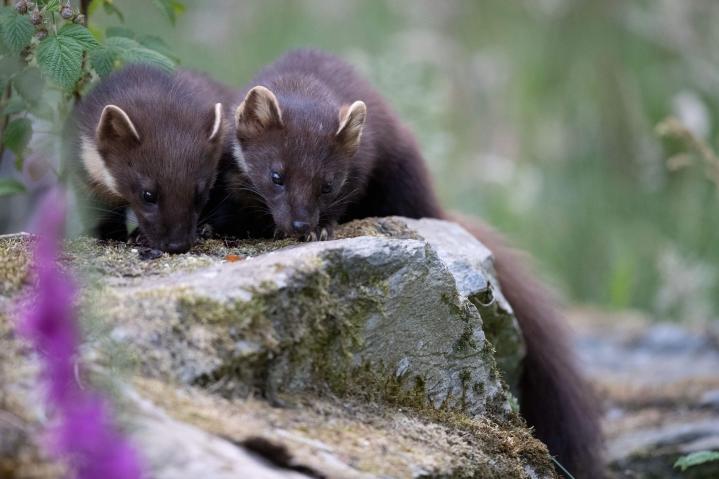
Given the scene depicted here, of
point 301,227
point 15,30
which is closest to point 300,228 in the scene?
point 301,227

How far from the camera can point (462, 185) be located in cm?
1058

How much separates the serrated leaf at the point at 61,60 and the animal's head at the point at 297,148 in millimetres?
988

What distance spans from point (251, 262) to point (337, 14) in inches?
411

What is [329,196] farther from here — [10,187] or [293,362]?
[293,362]

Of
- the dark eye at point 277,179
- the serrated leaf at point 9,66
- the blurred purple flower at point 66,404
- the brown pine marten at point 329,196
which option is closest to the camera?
the blurred purple flower at point 66,404

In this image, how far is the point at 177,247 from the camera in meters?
4.11

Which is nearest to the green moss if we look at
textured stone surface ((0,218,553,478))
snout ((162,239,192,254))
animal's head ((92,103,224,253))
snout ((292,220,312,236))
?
textured stone surface ((0,218,553,478))

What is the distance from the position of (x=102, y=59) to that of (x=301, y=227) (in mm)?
1139

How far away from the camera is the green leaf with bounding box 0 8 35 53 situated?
13.1 feet

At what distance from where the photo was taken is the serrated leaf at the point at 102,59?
431 cm

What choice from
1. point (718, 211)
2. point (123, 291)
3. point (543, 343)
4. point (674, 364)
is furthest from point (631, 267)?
point (123, 291)

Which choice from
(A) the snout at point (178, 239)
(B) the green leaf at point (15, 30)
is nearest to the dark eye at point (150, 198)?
(A) the snout at point (178, 239)

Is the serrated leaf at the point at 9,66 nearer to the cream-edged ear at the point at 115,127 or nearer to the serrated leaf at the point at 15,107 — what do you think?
the serrated leaf at the point at 15,107

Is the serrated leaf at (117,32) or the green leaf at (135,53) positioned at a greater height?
the serrated leaf at (117,32)
